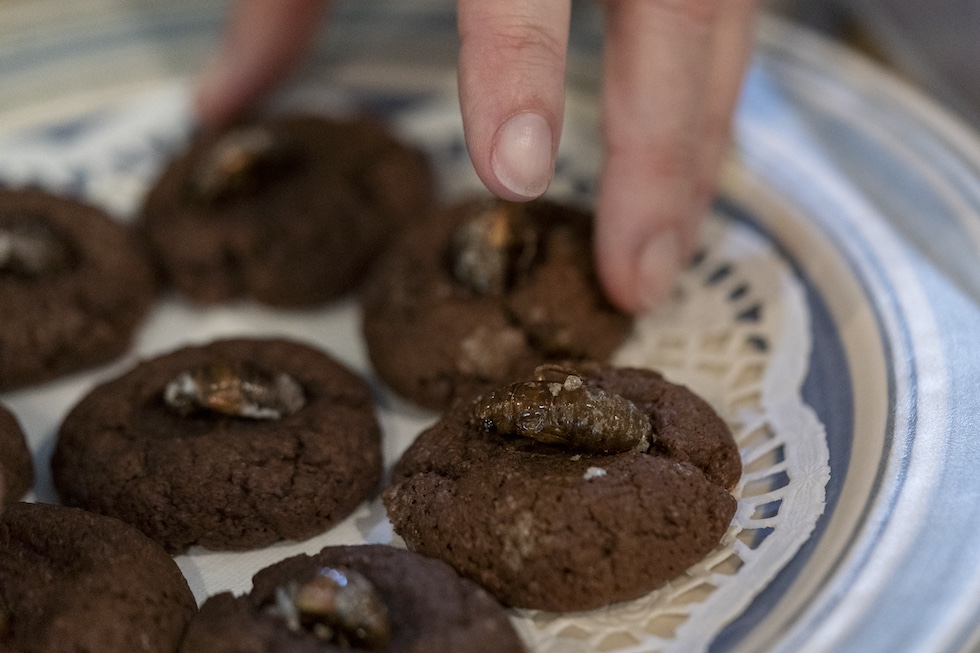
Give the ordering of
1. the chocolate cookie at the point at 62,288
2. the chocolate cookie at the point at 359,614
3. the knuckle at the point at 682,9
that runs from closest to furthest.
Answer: the chocolate cookie at the point at 359,614 → the knuckle at the point at 682,9 → the chocolate cookie at the point at 62,288

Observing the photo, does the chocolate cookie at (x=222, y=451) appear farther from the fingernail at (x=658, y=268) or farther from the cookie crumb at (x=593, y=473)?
the fingernail at (x=658, y=268)

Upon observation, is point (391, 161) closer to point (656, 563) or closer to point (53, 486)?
point (53, 486)

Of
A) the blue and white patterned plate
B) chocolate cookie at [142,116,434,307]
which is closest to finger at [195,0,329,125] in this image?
the blue and white patterned plate

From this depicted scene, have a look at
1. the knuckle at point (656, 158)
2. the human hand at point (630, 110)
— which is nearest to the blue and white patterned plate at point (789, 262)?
the human hand at point (630, 110)

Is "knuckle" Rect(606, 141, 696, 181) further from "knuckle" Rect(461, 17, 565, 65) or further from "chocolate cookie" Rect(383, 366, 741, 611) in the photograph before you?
"chocolate cookie" Rect(383, 366, 741, 611)

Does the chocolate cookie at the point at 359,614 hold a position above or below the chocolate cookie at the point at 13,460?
above
